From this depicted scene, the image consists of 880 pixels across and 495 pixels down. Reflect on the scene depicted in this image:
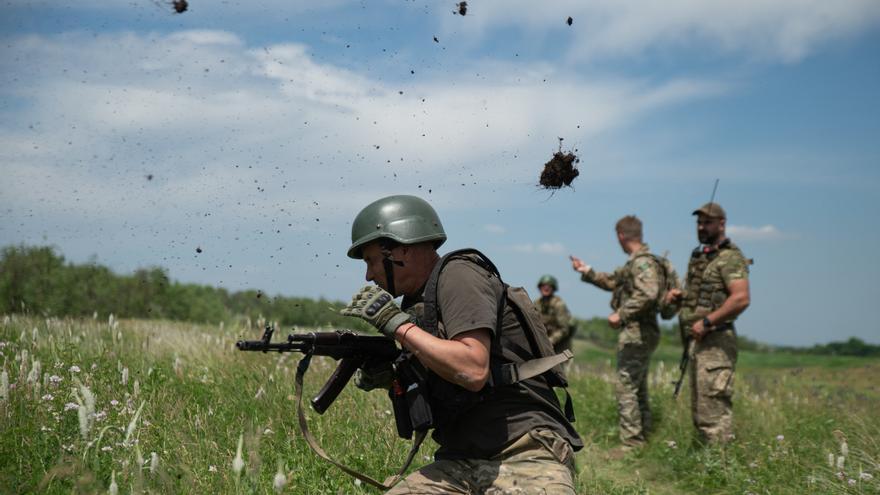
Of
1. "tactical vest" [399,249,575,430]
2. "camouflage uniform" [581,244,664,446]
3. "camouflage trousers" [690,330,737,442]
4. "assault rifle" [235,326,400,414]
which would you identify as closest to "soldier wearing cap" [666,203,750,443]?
"camouflage trousers" [690,330,737,442]

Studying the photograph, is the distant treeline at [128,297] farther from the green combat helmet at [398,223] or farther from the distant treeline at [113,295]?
the green combat helmet at [398,223]

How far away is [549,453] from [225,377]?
452cm

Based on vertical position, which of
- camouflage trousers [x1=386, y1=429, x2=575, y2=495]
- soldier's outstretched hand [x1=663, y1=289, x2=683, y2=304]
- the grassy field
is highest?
soldier's outstretched hand [x1=663, y1=289, x2=683, y2=304]

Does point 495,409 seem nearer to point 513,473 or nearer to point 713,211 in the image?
point 513,473

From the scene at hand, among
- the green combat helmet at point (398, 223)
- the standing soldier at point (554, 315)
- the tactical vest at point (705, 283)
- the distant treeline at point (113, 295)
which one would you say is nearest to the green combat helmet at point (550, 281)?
the standing soldier at point (554, 315)

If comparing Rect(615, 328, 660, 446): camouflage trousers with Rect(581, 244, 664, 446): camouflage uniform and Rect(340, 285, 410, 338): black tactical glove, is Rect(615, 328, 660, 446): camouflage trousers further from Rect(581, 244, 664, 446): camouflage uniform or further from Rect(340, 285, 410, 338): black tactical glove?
Rect(340, 285, 410, 338): black tactical glove

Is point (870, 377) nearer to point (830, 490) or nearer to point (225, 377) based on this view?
point (830, 490)

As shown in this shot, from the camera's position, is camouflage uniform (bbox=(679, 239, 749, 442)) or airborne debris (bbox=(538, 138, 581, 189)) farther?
camouflage uniform (bbox=(679, 239, 749, 442))

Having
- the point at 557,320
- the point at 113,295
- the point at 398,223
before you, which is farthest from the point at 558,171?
the point at 113,295

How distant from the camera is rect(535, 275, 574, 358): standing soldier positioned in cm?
1310

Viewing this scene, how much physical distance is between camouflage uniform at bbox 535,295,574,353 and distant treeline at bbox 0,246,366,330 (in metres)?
6.97

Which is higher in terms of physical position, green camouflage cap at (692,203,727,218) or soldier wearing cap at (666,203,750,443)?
green camouflage cap at (692,203,727,218)

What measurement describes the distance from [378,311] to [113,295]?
2453cm

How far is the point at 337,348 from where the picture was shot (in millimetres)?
4094
